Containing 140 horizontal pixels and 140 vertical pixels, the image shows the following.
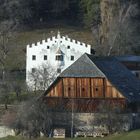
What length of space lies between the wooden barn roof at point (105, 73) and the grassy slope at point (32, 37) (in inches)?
996

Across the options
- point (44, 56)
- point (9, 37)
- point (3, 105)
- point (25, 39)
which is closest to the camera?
point (3, 105)

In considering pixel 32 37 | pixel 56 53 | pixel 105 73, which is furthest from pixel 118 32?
pixel 105 73

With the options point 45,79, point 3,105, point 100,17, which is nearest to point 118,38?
point 100,17

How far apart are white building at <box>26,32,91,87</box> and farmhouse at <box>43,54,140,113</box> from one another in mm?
17818

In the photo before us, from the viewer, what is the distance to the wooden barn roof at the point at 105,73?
77.6 m

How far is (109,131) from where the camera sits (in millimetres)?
74812

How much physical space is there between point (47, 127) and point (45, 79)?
14040 millimetres

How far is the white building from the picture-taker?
97000mm

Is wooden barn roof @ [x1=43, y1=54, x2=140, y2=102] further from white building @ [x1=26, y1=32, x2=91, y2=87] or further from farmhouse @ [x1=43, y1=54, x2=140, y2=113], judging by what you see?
white building @ [x1=26, y1=32, x2=91, y2=87]

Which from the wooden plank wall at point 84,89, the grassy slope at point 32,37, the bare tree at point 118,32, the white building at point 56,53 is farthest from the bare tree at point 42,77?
the bare tree at point 118,32

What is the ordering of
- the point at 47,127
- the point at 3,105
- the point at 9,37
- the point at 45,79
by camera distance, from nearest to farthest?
the point at 47,127
the point at 3,105
the point at 45,79
the point at 9,37

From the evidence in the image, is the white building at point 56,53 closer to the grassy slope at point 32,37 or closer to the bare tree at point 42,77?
the bare tree at point 42,77

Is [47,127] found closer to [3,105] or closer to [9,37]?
[3,105]

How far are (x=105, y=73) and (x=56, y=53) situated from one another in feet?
66.2
